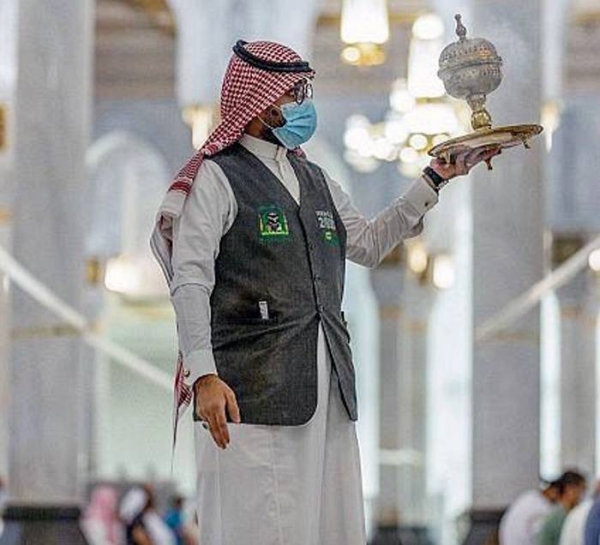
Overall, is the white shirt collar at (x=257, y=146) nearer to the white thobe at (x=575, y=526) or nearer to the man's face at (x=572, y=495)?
the white thobe at (x=575, y=526)

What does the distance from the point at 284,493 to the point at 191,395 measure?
33cm

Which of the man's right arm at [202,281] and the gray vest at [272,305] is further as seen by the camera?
the gray vest at [272,305]

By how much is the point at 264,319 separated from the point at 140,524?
39.9 feet

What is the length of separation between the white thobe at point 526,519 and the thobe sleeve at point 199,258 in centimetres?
651

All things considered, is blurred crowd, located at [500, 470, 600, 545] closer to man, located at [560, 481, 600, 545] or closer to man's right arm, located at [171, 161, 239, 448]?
man, located at [560, 481, 600, 545]

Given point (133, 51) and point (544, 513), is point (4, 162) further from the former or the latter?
point (544, 513)

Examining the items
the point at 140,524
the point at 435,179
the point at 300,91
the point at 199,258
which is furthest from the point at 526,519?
the point at 199,258

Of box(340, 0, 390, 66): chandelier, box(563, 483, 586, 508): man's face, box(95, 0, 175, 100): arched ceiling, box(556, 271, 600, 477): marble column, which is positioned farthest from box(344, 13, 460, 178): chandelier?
box(556, 271, 600, 477): marble column

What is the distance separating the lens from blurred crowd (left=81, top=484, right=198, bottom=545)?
16562 millimetres

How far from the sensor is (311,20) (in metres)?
17.8

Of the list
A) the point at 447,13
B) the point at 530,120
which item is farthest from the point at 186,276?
the point at 447,13

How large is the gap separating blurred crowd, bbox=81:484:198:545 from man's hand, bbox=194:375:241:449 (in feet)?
33.9

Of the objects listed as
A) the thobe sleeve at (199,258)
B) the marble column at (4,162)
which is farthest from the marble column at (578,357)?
the thobe sleeve at (199,258)

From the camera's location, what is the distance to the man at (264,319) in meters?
4.73
